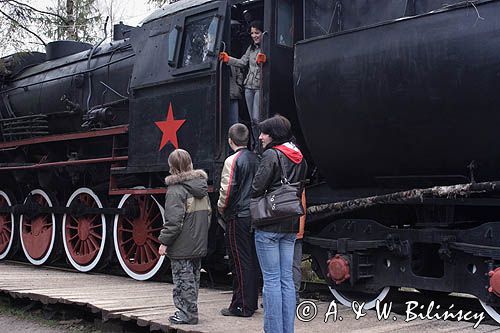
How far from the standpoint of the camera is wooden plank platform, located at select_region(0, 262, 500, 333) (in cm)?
441

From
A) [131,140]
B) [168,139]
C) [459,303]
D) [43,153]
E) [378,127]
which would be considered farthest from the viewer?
[43,153]

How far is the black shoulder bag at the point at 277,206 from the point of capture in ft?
12.4

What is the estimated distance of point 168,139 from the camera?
6484 mm

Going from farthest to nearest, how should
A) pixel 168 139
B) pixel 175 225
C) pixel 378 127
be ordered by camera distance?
pixel 168 139
pixel 378 127
pixel 175 225

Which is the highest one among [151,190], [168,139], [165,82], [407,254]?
[165,82]

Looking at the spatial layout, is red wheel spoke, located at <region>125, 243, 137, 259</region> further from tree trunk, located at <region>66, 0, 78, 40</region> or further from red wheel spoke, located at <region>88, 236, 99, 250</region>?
tree trunk, located at <region>66, 0, 78, 40</region>

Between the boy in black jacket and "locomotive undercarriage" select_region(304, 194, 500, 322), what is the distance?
82cm

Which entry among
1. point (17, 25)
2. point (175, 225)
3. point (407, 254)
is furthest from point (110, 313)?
point (17, 25)

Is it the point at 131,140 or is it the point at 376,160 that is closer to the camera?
the point at 376,160

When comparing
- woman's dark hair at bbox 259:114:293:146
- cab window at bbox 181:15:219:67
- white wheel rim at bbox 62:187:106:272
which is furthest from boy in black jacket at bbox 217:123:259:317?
white wheel rim at bbox 62:187:106:272

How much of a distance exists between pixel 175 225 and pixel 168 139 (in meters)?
2.09

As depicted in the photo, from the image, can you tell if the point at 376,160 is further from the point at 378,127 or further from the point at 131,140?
the point at 131,140

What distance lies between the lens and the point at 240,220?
15.8 feet

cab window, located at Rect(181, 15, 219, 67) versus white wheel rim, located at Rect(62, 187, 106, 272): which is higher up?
cab window, located at Rect(181, 15, 219, 67)
